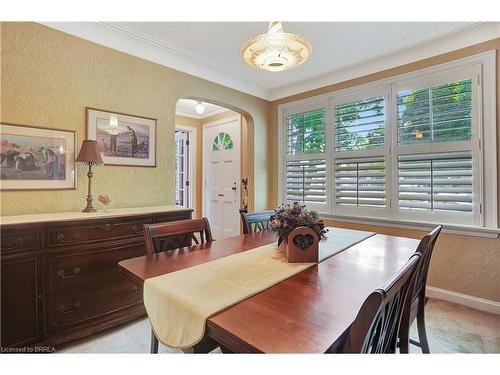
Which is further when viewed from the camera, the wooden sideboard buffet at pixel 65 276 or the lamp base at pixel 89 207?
the lamp base at pixel 89 207

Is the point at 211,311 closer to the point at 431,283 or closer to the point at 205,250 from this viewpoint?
the point at 205,250

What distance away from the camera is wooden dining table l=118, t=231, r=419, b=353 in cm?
70

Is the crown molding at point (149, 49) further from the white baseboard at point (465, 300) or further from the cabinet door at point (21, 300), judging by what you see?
the white baseboard at point (465, 300)

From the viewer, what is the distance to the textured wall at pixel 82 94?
1858mm

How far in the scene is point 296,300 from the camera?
0.92 metres

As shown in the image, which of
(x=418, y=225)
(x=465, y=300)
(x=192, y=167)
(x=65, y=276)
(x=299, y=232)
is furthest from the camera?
(x=192, y=167)

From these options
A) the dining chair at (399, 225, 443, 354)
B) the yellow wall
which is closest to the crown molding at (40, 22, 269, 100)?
the yellow wall

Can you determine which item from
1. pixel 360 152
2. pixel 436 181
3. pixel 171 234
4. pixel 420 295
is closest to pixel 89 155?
pixel 171 234

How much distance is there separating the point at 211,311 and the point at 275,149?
3.33 m

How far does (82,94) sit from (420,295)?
2901mm

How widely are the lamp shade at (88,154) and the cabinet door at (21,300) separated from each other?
77cm

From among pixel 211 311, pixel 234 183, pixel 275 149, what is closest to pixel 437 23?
pixel 275 149

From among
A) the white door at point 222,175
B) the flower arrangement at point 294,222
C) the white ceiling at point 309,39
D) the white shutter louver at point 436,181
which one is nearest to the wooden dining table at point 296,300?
the flower arrangement at point 294,222

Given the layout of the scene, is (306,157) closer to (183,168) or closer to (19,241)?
(183,168)
